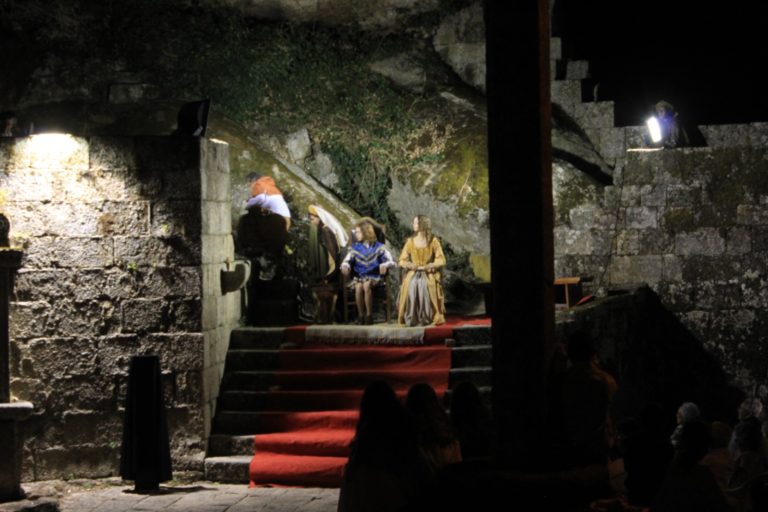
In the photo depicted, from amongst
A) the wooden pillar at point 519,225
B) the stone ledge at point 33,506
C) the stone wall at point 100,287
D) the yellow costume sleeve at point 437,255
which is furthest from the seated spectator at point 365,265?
the wooden pillar at point 519,225

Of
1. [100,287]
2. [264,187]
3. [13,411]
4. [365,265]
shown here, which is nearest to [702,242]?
[365,265]

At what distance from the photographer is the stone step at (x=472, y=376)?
10781mm

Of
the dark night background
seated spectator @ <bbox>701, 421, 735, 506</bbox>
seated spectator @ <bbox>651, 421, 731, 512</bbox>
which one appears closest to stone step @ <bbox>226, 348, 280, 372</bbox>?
seated spectator @ <bbox>701, 421, 735, 506</bbox>

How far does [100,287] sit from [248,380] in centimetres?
171

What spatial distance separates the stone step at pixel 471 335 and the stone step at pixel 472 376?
0.41 meters

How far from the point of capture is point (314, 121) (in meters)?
16.0

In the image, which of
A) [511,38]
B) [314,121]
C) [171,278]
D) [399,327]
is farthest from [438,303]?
[511,38]

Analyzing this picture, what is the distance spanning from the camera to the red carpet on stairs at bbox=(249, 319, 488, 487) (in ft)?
32.7

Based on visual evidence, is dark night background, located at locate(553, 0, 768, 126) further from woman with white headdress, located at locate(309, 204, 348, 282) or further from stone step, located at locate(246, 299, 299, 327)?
stone step, located at locate(246, 299, 299, 327)

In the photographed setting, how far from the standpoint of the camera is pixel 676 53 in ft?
58.3

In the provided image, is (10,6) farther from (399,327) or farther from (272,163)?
(399,327)

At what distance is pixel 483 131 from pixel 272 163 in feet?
9.76

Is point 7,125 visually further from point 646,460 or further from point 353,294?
point 646,460

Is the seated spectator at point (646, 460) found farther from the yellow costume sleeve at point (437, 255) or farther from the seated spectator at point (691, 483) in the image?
the yellow costume sleeve at point (437, 255)
